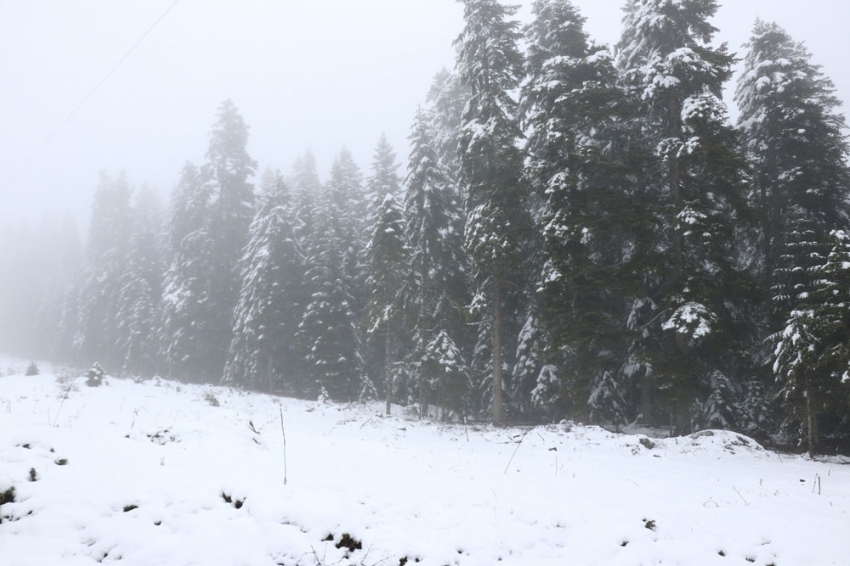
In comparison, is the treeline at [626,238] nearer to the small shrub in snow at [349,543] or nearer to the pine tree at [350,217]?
the pine tree at [350,217]

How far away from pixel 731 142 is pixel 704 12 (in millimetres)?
5149

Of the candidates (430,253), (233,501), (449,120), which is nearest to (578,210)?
(430,253)

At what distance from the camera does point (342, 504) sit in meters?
6.27

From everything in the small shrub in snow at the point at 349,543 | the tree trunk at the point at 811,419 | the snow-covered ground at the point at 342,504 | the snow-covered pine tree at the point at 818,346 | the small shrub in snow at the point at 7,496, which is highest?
the snow-covered pine tree at the point at 818,346

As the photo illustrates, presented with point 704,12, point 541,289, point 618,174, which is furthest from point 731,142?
point 541,289

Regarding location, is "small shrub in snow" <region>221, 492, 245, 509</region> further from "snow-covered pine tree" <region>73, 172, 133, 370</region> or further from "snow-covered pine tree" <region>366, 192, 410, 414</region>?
"snow-covered pine tree" <region>73, 172, 133, 370</region>

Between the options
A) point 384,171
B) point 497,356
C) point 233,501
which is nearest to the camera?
point 233,501

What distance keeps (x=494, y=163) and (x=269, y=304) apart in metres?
17.7

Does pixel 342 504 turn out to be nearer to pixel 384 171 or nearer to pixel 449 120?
pixel 449 120

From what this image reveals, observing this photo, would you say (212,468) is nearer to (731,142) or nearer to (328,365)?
(731,142)

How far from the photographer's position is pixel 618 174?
1659cm

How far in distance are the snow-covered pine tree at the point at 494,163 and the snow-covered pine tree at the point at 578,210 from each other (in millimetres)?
937

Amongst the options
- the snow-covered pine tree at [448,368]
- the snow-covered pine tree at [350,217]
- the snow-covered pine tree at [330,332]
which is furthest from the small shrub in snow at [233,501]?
the snow-covered pine tree at [350,217]

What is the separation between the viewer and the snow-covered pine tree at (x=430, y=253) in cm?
2152
